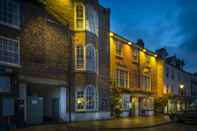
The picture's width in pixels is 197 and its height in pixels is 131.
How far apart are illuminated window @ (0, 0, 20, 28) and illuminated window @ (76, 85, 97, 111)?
9.53 meters

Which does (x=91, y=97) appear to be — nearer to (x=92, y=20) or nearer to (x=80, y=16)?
(x=92, y=20)

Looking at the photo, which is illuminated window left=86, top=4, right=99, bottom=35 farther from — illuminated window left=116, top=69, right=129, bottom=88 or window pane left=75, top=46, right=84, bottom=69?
illuminated window left=116, top=69, right=129, bottom=88

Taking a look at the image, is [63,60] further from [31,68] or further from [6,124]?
[6,124]

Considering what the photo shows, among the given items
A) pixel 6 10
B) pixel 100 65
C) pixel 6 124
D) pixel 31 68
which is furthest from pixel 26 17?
pixel 100 65

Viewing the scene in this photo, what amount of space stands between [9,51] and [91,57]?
10.1 meters

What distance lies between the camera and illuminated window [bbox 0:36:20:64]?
24.0m

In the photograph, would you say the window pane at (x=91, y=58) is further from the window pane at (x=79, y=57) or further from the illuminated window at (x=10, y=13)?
the illuminated window at (x=10, y=13)

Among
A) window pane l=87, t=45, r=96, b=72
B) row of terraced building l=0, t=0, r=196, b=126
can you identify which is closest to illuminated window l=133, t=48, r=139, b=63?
row of terraced building l=0, t=0, r=196, b=126

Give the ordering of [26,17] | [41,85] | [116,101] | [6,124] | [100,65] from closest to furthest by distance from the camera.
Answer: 1. [6,124]
2. [26,17]
3. [41,85]
4. [100,65]
5. [116,101]

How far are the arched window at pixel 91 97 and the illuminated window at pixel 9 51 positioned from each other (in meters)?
9.20

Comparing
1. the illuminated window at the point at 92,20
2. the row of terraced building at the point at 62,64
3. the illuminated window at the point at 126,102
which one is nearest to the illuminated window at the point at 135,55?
the row of terraced building at the point at 62,64

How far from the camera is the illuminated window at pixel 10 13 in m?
24.3

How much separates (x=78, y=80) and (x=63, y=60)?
2.49 meters

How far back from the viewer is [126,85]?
43.3m
